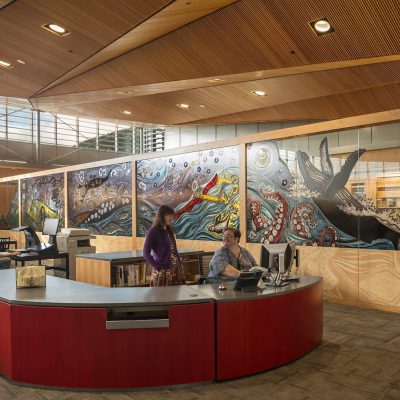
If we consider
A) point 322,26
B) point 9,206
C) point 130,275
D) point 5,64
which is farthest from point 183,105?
point 9,206

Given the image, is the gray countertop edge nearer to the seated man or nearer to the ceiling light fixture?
the seated man

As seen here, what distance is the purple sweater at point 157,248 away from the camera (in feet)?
16.2

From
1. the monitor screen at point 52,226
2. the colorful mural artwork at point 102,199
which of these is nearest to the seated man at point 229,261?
the monitor screen at point 52,226

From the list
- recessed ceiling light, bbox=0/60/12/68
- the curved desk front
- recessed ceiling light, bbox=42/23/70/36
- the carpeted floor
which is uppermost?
recessed ceiling light, bbox=0/60/12/68

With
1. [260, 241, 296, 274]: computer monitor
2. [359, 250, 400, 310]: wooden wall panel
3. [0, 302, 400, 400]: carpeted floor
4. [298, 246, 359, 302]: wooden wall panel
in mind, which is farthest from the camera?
[298, 246, 359, 302]: wooden wall panel

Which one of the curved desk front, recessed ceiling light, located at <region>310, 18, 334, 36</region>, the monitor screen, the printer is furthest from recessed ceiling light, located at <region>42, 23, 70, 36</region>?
the printer

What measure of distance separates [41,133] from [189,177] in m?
13.2

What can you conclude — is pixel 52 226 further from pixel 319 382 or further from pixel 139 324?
pixel 319 382

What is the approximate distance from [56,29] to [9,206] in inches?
510

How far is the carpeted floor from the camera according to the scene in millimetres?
3350

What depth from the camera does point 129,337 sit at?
11.1 feet

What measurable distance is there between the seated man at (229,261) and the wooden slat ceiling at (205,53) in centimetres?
265

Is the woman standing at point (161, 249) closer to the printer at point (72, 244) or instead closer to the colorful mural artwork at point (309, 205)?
the colorful mural artwork at point (309, 205)

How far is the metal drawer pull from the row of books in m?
3.18
